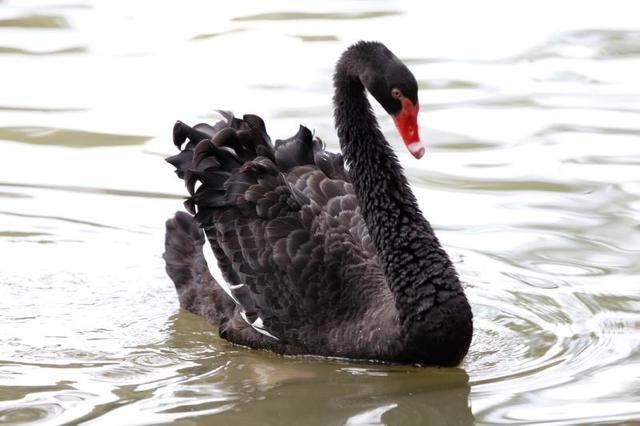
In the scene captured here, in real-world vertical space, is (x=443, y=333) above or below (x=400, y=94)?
below

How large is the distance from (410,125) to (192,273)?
5.79ft

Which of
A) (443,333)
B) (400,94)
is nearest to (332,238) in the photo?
(443,333)

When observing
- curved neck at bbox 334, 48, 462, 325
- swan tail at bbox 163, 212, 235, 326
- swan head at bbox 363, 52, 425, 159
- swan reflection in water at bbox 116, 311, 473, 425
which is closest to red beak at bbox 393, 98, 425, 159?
swan head at bbox 363, 52, 425, 159

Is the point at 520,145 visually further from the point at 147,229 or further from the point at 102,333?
the point at 102,333

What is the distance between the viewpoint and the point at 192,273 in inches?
299

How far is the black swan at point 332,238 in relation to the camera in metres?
6.41

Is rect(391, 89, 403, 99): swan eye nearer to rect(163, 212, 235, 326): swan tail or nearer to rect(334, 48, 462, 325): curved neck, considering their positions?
rect(334, 48, 462, 325): curved neck

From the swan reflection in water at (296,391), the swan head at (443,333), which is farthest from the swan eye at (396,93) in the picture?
the swan reflection in water at (296,391)

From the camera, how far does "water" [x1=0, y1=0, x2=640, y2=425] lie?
20.4 feet

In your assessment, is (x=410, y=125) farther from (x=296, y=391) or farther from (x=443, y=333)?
(x=296, y=391)

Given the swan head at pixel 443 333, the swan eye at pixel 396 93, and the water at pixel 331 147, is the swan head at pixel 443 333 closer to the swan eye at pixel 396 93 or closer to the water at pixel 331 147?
the water at pixel 331 147

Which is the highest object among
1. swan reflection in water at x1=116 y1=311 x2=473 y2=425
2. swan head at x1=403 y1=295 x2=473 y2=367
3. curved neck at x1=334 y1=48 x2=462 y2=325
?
curved neck at x1=334 y1=48 x2=462 y2=325

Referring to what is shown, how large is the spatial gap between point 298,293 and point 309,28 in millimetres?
5400

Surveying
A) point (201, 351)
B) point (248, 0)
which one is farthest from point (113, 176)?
point (248, 0)
